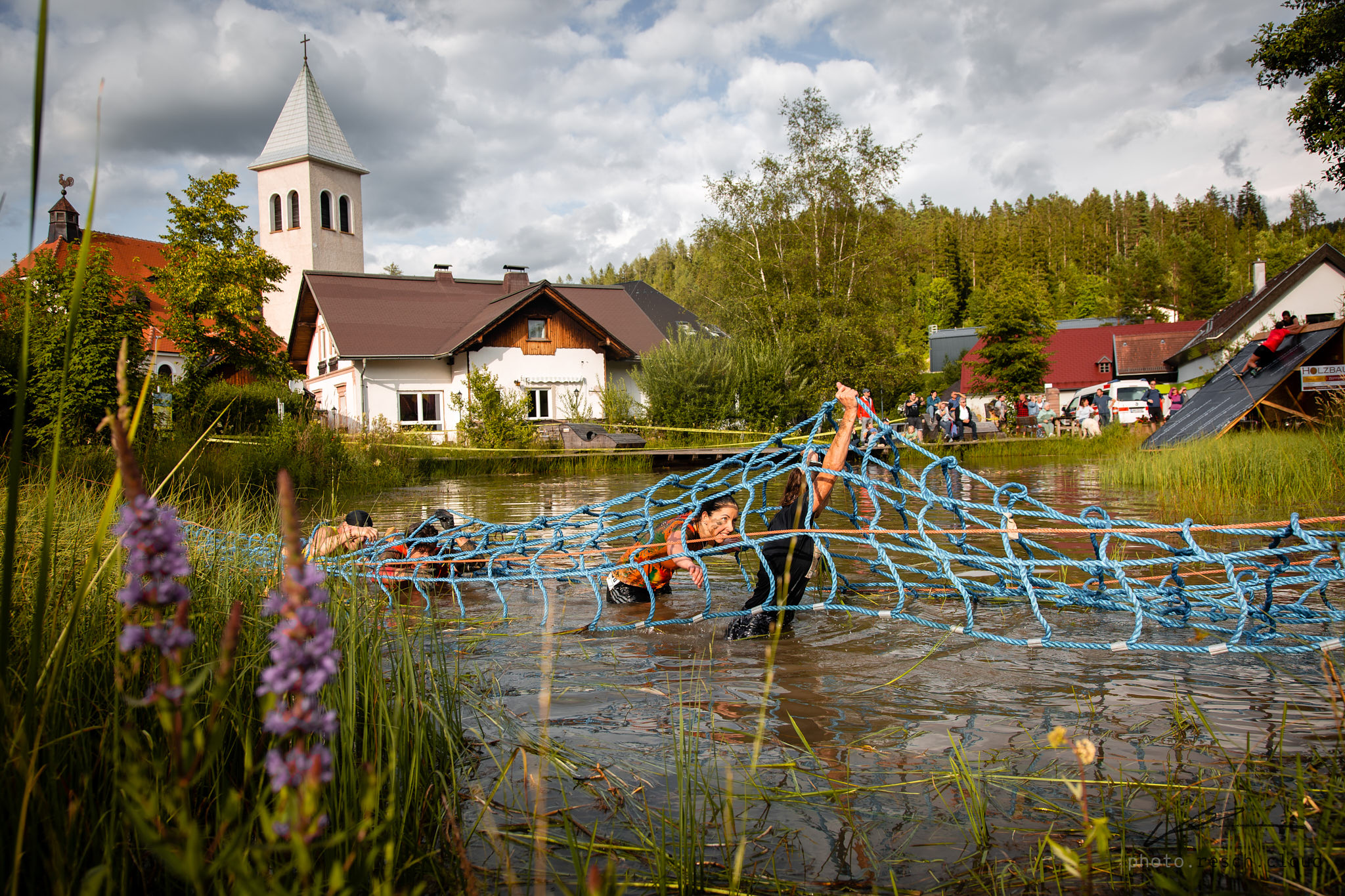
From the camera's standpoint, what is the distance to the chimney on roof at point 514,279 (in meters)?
36.8

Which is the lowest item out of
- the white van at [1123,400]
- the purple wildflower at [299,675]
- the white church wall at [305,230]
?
the purple wildflower at [299,675]

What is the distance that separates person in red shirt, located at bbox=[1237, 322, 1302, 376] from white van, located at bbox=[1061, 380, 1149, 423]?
12671 millimetres

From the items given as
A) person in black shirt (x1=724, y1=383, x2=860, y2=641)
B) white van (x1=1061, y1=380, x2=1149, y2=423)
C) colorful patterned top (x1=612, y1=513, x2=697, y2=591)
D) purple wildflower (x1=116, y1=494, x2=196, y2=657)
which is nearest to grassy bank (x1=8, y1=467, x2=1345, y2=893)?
purple wildflower (x1=116, y1=494, x2=196, y2=657)

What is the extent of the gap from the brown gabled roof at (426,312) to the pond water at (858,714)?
2509 centimetres

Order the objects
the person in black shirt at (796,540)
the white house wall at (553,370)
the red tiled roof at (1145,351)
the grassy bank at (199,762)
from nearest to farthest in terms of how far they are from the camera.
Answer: the grassy bank at (199,762), the person in black shirt at (796,540), the white house wall at (553,370), the red tiled roof at (1145,351)

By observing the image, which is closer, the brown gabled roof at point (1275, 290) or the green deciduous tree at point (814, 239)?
the green deciduous tree at point (814, 239)

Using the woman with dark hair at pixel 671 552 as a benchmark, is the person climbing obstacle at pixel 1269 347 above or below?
above

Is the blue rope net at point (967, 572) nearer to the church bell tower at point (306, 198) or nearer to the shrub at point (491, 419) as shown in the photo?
the shrub at point (491, 419)

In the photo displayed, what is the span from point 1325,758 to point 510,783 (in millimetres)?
2820

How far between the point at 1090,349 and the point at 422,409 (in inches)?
1665

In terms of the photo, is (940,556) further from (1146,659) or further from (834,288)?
(834,288)

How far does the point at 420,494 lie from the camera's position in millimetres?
15289

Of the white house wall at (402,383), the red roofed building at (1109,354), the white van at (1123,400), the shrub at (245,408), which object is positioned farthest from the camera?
the red roofed building at (1109,354)

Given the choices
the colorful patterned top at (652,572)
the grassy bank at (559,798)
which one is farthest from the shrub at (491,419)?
the grassy bank at (559,798)
